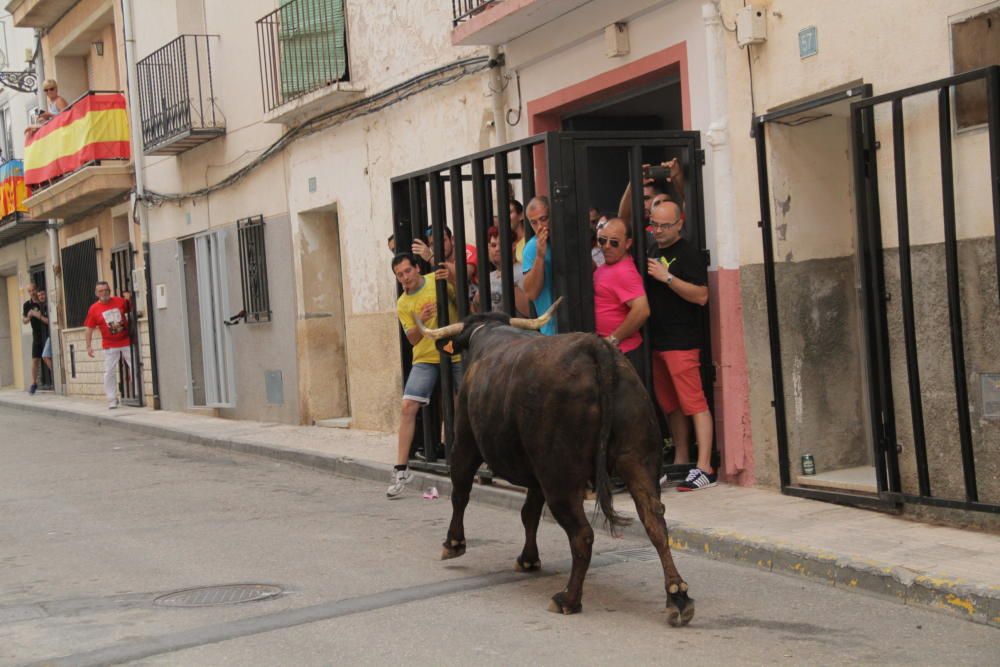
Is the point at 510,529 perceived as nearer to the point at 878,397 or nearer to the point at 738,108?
the point at 878,397

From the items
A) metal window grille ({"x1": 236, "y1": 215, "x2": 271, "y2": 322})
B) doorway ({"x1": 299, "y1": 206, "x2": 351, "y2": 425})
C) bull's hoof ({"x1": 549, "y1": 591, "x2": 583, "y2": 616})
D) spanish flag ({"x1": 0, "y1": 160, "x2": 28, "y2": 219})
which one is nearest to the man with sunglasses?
bull's hoof ({"x1": 549, "y1": 591, "x2": 583, "y2": 616})

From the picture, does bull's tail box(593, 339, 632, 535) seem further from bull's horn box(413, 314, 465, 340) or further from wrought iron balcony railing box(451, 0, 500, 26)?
wrought iron balcony railing box(451, 0, 500, 26)

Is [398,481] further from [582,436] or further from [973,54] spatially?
[973,54]

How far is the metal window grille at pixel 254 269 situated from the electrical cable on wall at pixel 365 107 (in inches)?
31.5

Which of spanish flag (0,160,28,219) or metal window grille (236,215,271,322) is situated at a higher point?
spanish flag (0,160,28,219)

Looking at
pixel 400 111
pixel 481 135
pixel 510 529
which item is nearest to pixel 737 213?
pixel 510 529

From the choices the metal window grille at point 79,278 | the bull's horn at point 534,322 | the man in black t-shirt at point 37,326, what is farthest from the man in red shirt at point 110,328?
the bull's horn at point 534,322

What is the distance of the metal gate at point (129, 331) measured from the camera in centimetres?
2184

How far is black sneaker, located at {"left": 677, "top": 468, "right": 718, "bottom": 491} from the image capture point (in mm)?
9055

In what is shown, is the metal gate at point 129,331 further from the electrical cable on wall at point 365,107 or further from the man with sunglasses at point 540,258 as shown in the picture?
the man with sunglasses at point 540,258

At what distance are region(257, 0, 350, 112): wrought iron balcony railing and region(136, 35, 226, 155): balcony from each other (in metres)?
2.64

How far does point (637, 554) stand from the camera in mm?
7574

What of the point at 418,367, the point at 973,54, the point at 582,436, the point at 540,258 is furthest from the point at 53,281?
the point at 973,54

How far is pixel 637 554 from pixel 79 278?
19.6 meters
